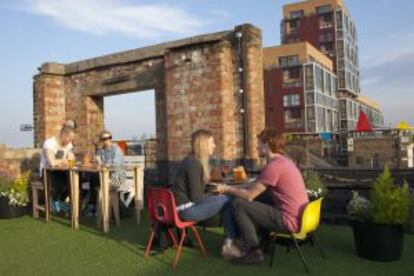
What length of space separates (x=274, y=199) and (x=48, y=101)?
8.59m

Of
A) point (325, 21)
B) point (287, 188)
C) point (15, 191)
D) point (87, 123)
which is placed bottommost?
point (15, 191)

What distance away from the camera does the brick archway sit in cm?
894

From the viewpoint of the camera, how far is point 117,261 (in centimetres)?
502

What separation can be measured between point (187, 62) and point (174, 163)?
2.12 metres

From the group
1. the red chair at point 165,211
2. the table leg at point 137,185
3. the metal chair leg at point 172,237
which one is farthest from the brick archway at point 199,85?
the red chair at point 165,211

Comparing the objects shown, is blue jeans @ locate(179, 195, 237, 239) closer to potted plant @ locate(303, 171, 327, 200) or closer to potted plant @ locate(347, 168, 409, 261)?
potted plant @ locate(347, 168, 409, 261)

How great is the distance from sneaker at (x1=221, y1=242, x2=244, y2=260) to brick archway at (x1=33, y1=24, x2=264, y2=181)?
13.3 ft

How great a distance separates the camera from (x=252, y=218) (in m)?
4.61

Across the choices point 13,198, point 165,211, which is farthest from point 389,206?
point 13,198

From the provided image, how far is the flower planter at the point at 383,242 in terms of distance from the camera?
473 centimetres

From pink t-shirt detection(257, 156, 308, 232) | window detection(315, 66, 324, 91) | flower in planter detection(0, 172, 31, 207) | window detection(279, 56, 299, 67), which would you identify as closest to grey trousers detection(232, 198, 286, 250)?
pink t-shirt detection(257, 156, 308, 232)

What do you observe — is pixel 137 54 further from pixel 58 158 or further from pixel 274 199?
pixel 274 199

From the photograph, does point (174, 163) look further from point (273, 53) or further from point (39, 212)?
point (273, 53)

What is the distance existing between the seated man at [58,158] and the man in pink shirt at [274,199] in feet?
13.1
